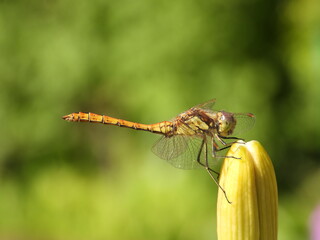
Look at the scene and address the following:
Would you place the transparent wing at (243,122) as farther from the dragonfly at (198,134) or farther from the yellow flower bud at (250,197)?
the yellow flower bud at (250,197)

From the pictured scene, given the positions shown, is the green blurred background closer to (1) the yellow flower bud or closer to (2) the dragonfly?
(2) the dragonfly

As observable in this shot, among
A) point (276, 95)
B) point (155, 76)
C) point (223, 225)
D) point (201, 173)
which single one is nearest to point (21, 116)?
point (155, 76)

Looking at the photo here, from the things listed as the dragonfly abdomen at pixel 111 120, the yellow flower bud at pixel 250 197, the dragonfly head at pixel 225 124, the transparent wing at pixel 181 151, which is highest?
the dragonfly abdomen at pixel 111 120

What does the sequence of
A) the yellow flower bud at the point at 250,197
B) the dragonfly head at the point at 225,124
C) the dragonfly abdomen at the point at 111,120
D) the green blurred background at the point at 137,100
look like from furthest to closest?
the green blurred background at the point at 137,100
the dragonfly abdomen at the point at 111,120
the dragonfly head at the point at 225,124
the yellow flower bud at the point at 250,197

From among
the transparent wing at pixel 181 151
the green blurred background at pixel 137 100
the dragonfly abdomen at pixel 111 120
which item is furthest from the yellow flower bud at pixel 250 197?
the green blurred background at pixel 137 100

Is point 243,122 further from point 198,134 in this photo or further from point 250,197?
point 250,197

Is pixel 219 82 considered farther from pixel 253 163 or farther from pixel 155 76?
pixel 253 163
